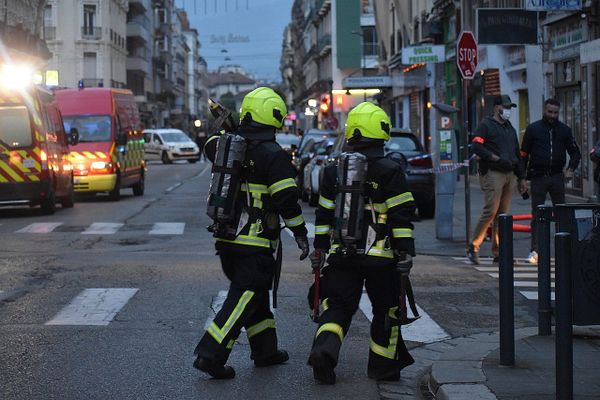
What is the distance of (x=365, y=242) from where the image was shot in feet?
23.8

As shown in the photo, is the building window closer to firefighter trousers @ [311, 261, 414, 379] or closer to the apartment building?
the apartment building

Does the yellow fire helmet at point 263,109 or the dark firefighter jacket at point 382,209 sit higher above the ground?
the yellow fire helmet at point 263,109

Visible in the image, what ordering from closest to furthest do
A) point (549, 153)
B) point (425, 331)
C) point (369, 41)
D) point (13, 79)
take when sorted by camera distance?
1. point (425, 331)
2. point (549, 153)
3. point (13, 79)
4. point (369, 41)

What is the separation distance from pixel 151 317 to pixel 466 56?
7772 mm

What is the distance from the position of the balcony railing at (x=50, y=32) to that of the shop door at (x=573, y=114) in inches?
2145

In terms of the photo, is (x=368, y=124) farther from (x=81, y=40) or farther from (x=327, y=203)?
(x=81, y=40)

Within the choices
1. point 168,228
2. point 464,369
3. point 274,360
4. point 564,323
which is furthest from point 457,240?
point 564,323

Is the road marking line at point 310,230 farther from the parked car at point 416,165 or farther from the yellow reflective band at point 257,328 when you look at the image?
the yellow reflective band at point 257,328

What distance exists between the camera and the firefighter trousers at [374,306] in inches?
287

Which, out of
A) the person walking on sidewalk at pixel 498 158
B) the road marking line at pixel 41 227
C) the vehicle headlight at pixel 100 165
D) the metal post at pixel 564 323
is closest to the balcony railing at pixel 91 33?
the vehicle headlight at pixel 100 165

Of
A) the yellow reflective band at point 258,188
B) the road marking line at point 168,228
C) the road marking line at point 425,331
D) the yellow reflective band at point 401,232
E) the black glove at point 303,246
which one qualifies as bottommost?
the road marking line at point 425,331

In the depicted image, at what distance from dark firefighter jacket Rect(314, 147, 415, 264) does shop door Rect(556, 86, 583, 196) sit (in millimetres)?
18060

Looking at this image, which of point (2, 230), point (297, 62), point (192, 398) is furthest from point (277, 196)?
point (297, 62)

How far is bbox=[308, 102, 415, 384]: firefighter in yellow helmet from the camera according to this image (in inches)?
283
